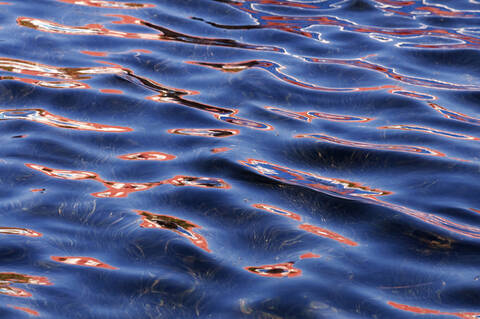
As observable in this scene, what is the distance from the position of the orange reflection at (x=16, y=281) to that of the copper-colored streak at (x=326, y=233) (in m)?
0.95

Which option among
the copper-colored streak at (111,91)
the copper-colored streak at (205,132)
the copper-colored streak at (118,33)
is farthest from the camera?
the copper-colored streak at (118,33)

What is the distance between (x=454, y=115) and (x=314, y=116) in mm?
720

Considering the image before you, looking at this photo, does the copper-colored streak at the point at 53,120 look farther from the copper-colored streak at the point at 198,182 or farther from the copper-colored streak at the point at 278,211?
the copper-colored streak at the point at 278,211

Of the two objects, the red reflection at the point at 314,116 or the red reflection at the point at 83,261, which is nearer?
the red reflection at the point at 83,261

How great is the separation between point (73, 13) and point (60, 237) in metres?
2.37

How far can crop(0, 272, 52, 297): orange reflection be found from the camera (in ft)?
7.09

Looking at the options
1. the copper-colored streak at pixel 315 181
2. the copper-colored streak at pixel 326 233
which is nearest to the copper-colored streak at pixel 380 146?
the copper-colored streak at pixel 315 181

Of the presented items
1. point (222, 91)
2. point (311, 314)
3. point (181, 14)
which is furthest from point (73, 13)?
point (311, 314)

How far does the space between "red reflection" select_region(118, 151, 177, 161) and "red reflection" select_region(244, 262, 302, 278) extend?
853mm

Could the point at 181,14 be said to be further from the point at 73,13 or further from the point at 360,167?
the point at 360,167

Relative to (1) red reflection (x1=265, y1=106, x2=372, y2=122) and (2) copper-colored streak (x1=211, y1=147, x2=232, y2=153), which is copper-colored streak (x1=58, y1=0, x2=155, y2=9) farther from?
(2) copper-colored streak (x1=211, y1=147, x2=232, y2=153)

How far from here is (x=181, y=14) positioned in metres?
4.68

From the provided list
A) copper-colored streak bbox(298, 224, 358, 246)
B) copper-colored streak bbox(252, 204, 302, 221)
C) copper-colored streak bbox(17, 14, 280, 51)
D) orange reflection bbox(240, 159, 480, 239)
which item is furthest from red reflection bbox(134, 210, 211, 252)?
copper-colored streak bbox(17, 14, 280, 51)

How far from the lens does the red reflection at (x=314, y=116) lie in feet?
11.4
